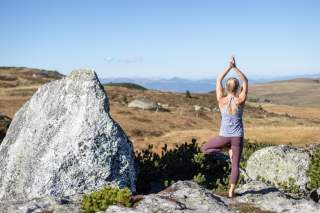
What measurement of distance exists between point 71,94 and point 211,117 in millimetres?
54312

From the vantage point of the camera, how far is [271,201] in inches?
521

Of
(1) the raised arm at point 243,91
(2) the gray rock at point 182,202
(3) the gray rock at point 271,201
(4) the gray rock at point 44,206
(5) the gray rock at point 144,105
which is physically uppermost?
(1) the raised arm at point 243,91

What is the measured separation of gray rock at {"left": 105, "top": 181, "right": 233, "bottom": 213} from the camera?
1191 centimetres

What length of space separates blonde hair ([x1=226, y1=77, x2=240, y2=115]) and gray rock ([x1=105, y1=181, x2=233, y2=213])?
7.33 ft

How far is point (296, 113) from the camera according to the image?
377 feet

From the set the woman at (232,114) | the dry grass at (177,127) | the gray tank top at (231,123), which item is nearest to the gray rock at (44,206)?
the woman at (232,114)

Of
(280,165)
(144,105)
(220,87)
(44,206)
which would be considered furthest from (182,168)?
(144,105)

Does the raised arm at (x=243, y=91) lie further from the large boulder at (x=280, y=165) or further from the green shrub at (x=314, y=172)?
the green shrub at (x=314, y=172)

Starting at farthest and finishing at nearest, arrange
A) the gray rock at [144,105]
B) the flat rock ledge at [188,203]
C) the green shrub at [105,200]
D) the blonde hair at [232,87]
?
the gray rock at [144,105]
the blonde hair at [232,87]
the green shrub at [105,200]
the flat rock ledge at [188,203]

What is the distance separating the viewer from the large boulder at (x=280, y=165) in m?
21.2

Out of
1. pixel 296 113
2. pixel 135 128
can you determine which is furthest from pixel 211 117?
pixel 296 113

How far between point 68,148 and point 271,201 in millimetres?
6830

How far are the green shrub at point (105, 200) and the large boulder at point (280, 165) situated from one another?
953 centimetres

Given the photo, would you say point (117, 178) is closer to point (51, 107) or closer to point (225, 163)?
point (51, 107)
